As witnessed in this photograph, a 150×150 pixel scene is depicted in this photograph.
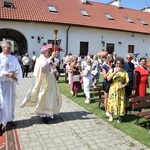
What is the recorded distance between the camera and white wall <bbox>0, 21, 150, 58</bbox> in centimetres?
1847

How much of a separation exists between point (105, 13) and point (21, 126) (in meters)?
21.3

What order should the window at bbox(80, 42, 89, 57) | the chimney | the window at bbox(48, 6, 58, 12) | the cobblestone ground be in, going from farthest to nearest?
the chimney < the window at bbox(80, 42, 89, 57) < the window at bbox(48, 6, 58, 12) < the cobblestone ground

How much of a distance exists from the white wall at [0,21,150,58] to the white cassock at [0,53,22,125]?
44.9ft

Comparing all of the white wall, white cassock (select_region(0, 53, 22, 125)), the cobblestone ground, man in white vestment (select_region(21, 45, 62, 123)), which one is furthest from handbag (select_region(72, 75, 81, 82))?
the white wall

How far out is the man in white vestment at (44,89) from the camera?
17.6 ft

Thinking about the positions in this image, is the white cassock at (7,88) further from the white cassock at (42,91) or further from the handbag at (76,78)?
the handbag at (76,78)

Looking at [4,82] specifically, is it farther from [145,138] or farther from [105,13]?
[105,13]

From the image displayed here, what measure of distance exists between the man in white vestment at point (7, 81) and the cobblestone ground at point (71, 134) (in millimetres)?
440

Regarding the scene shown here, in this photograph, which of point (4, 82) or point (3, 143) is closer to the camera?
point (3, 143)

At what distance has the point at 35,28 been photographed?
1866cm

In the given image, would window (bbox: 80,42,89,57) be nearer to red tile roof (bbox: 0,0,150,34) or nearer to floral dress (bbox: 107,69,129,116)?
red tile roof (bbox: 0,0,150,34)

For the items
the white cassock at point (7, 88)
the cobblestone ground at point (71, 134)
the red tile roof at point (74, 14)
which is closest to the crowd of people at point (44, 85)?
the white cassock at point (7, 88)

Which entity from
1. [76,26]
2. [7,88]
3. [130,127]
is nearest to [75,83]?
[130,127]

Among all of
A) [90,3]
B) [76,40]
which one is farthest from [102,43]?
[90,3]
